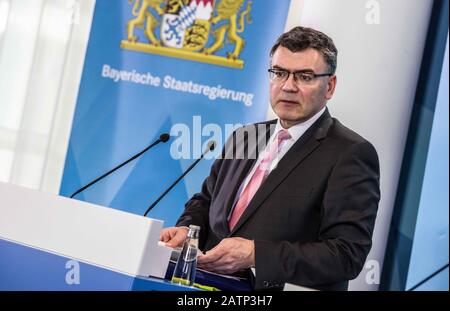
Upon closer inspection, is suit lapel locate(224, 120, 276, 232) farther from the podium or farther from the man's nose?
the podium

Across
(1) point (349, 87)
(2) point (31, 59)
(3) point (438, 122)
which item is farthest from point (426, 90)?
(2) point (31, 59)

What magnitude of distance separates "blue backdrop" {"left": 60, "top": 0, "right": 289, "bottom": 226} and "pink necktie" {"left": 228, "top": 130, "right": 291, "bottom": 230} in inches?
77.8

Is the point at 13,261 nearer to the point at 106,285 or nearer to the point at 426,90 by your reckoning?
the point at 106,285

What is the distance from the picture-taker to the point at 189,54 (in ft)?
19.5

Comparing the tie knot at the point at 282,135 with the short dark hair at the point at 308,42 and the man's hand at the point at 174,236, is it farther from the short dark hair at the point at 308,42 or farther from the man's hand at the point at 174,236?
the man's hand at the point at 174,236

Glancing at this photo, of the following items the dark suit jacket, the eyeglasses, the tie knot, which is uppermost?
the eyeglasses

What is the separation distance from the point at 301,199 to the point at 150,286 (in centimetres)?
105

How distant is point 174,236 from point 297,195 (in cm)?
56

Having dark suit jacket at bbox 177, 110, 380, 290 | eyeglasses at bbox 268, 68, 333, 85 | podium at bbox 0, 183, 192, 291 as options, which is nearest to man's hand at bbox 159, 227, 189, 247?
dark suit jacket at bbox 177, 110, 380, 290

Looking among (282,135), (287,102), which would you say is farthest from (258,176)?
(287,102)

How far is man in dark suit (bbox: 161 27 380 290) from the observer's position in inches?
124

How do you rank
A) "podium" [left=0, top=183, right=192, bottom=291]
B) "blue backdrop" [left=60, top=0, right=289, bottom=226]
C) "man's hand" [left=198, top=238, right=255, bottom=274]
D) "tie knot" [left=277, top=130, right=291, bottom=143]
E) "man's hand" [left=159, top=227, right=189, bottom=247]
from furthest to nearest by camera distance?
1. "blue backdrop" [left=60, top=0, right=289, bottom=226]
2. "tie knot" [left=277, top=130, right=291, bottom=143]
3. "man's hand" [left=159, top=227, right=189, bottom=247]
4. "man's hand" [left=198, top=238, right=255, bottom=274]
5. "podium" [left=0, top=183, right=192, bottom=291]

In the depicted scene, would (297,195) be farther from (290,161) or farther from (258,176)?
(258,176)

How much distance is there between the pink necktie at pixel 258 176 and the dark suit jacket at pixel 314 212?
44 mm
